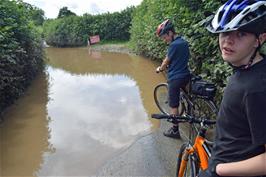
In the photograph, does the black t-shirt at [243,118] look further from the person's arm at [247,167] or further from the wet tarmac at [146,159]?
the wet tarmac at [146,159]

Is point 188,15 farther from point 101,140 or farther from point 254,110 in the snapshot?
point 254,110

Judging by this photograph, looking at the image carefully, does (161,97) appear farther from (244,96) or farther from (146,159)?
(244,96)

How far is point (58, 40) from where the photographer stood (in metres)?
31.9

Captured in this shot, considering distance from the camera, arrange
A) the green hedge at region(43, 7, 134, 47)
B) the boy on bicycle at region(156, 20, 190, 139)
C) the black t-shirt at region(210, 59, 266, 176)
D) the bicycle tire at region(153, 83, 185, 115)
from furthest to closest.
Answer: the green hedge at region(43, 7, 134, 47)
the bicycle tire at region(153, 83, 185, 115)
the boy on bicycle at region(156, 20, 190, 139)
the black t-shirt at region(210, 59, 266, 176)

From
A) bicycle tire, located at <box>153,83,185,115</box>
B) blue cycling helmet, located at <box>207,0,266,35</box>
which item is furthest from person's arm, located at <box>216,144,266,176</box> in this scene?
bicycle tire, located at <box>153,83,185,115</box>

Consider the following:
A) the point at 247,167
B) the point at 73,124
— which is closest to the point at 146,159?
the point at 73,124

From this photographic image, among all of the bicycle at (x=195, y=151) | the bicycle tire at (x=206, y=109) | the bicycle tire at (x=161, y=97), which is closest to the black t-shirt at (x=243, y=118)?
the bicycle at (x=195, y=151)

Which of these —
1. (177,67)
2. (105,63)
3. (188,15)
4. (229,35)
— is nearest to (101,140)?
(177,67)

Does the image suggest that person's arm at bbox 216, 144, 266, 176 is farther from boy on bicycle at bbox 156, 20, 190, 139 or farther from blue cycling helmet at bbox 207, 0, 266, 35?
boy on bicycle at bbox 156, 20, 190, 139

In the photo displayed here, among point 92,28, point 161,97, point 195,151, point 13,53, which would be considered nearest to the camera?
point 195,151

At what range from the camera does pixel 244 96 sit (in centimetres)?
155

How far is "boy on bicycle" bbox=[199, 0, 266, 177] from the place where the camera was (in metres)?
1.52

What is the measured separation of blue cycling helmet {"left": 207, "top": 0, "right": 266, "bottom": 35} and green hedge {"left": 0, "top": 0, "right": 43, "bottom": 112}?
19.4 ft

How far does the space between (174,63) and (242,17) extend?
3.96 meters
